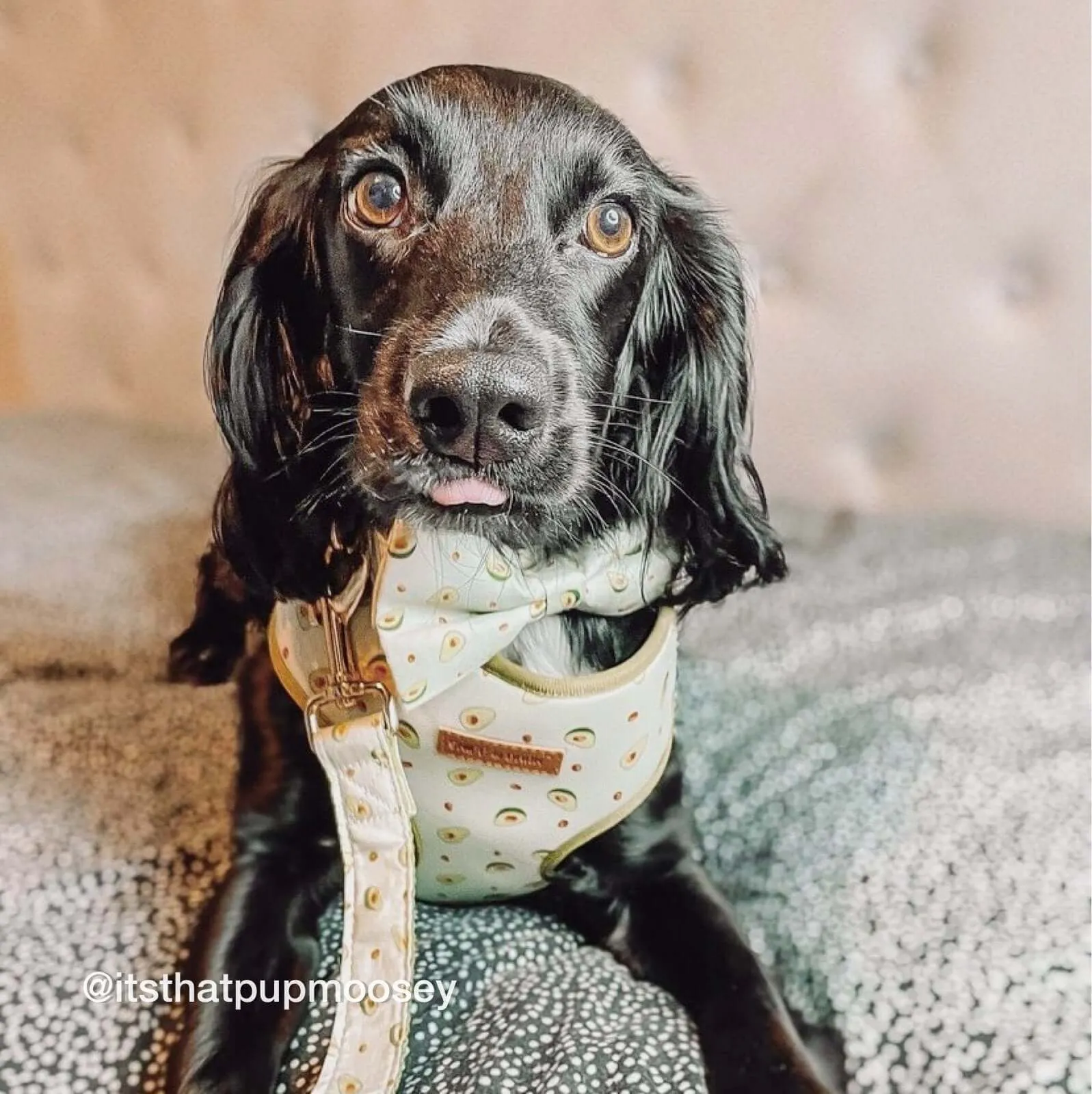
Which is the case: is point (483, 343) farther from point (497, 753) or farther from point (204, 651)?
point (204, 651)

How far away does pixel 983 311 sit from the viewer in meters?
1.49

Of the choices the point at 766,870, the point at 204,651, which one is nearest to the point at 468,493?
the point at 766,870

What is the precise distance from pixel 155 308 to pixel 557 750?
1239 millimetres

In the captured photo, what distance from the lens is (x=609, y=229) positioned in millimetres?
806

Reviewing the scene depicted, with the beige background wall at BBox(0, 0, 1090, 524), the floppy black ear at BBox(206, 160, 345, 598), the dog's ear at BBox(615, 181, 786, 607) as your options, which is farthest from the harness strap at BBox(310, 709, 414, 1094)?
the beige background wall at BBox(0, 0, 1090, 524)

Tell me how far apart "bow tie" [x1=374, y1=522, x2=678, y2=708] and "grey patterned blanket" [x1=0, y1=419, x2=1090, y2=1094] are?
0.24 meters

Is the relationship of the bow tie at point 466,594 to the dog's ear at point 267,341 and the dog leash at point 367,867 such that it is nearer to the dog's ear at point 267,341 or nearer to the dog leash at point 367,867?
the dog leash at point 367,867

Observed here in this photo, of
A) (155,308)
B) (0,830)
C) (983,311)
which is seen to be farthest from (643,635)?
(155,308)

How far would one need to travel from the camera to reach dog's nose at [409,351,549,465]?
0.64 metres

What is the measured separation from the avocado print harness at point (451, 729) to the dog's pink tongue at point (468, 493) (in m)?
0.06

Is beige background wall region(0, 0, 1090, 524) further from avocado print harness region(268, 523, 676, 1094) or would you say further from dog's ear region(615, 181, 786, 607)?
avocado print harness region(268, 523, 676, 1094)

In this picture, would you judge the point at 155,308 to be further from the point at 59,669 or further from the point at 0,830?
the point at 0,830

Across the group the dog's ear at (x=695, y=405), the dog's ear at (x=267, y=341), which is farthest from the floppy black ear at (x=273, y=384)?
the dog's ear at (x=695, y=405)

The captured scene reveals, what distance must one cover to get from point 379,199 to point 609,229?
0.17 metres
